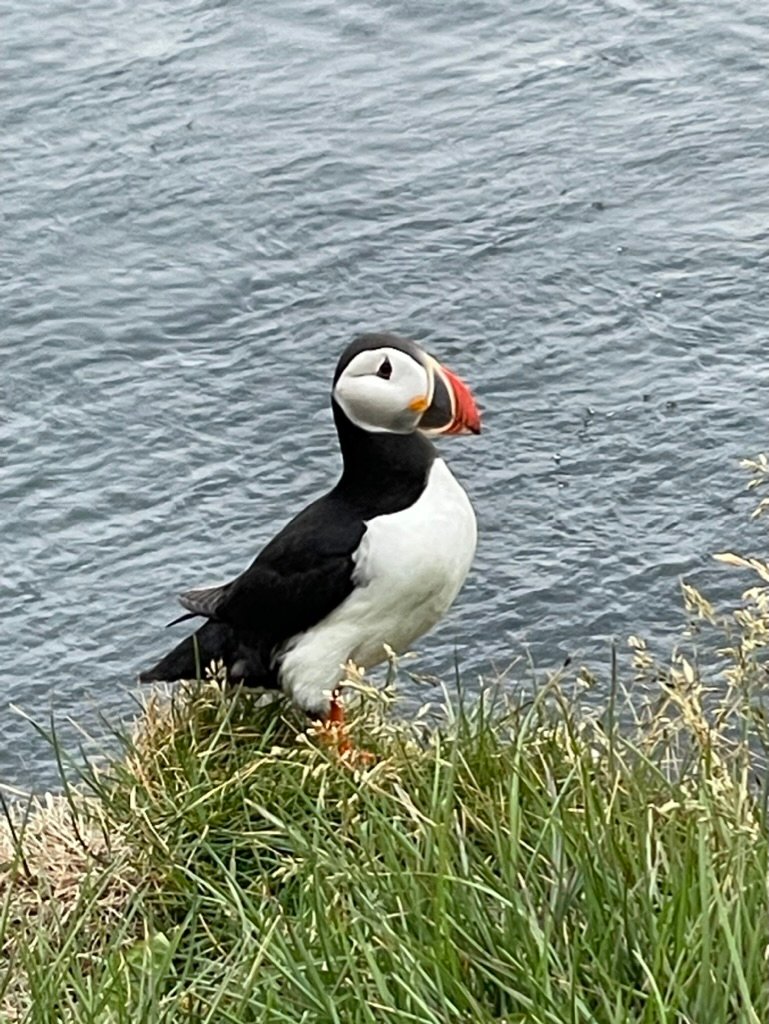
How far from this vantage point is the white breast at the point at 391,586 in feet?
14.4

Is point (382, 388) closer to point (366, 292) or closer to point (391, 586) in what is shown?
point (391, 586)

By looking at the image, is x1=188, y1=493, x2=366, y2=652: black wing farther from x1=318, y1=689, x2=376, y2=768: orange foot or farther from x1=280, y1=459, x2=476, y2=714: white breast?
x1=318, y1=689, x2=376, y2=768: orange foot

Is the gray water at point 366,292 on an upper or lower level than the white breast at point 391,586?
lower

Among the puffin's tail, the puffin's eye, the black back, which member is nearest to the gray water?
the puffin's tail

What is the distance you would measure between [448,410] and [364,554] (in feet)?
1.13

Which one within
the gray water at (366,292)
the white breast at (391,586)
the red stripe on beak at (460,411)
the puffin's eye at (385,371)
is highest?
the puffin's eye at (385,371)

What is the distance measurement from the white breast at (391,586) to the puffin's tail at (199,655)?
14cm

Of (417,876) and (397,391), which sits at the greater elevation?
(397,391)

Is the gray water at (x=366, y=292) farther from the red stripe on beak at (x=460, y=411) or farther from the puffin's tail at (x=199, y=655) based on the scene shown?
the red stripe on beak at (x=460, y=411)

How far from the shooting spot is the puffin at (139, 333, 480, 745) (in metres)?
4.42

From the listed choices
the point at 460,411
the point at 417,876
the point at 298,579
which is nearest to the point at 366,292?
the point at 460,411

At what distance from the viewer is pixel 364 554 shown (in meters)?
4.41

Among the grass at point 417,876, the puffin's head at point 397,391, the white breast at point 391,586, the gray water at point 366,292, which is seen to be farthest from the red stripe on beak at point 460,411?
the gray water at point 366,292

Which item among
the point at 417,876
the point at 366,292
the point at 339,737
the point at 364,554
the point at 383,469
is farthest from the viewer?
the point at 366,292
